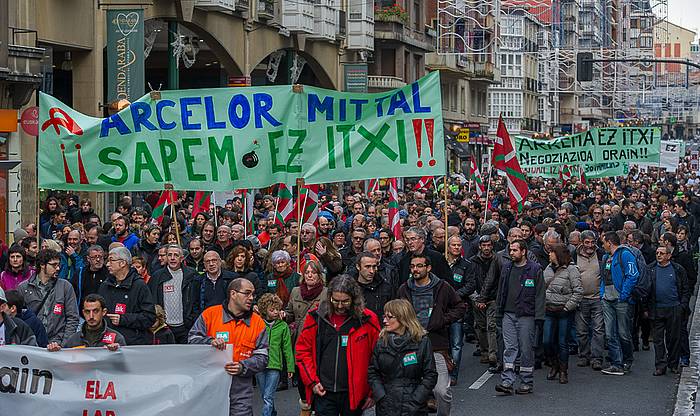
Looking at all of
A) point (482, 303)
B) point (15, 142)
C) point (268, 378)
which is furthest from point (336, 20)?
point (268, 378)

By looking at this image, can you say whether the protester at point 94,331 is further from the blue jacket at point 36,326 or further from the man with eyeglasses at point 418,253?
the man with eyeglasses at point 418,253

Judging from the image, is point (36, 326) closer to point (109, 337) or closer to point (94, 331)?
point (94, 331)

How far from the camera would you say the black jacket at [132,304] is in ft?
33.3

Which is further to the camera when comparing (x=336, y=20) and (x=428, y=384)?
(x=336, y=20)

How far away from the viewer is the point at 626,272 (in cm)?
1415

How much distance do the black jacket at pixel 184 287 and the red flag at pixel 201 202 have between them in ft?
25.9

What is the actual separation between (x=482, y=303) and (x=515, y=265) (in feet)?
2.85

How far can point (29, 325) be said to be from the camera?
970 centimetres

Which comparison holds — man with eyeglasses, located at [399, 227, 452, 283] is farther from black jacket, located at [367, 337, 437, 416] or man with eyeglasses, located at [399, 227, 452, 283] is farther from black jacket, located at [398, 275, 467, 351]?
black jacket, located at [367, 337, 437, 416]

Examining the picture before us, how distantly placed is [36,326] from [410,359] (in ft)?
10.0

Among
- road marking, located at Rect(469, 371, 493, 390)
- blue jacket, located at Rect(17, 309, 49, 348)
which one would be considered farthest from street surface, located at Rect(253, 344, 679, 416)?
blue jacket, located at Rect(17, 309, 49, 348)

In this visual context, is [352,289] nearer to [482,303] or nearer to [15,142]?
[482,303]

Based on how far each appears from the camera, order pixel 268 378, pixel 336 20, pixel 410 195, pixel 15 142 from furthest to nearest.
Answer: pixel 336 20 → pixel 410 195 → pixel 15 142 → pixel 268 378

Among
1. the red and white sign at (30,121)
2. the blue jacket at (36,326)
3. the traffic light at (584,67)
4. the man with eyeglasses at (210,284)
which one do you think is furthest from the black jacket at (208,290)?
the traffic light at (584,67)
